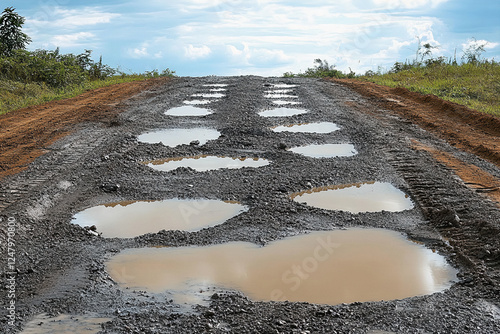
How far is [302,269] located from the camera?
14.4ft

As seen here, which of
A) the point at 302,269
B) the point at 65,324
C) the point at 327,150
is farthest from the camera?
the point at 327,150

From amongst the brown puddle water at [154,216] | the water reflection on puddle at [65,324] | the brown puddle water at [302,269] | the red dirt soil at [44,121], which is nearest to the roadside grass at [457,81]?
the brown puddle water at [302,269]

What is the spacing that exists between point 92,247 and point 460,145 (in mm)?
6044

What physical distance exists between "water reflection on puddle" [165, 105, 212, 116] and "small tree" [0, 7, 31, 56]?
8901 millimetres

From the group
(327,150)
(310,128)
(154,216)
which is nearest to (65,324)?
(154,216)

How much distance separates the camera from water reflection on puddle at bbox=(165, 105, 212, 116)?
1166 cm

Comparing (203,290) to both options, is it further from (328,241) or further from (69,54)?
(69,54)

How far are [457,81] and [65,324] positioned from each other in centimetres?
1551

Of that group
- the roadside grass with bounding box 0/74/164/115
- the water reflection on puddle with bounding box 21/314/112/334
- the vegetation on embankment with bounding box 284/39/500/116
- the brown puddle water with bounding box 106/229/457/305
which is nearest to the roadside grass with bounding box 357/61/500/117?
the vegetation on embankment with bounding box 284/39/500/116

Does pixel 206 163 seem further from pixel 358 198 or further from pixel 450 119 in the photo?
pixel 450 119

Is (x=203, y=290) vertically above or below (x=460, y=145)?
below

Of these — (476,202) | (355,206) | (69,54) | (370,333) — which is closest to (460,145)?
(476,202)

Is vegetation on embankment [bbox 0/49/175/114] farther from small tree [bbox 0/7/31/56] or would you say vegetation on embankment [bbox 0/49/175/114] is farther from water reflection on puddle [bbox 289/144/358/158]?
water reflection on puddle [bbox 289/144/358/158]

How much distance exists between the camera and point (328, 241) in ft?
16.1
